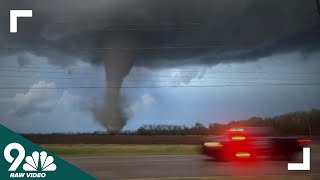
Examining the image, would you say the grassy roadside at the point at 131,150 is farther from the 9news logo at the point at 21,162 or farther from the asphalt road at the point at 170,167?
the 9news logo at the point at 21,162

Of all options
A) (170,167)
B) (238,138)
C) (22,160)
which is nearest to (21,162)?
(22,160)

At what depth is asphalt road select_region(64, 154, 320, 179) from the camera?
13.3m

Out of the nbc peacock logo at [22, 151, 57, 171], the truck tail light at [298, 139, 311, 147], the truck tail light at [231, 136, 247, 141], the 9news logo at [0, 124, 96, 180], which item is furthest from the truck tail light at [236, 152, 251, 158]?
the nbc peacock logo at [22, 151, 57, 171]

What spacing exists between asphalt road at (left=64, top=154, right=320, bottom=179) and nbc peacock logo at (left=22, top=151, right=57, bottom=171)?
62 cm

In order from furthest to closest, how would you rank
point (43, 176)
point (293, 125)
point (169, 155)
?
point (169, 155) < point (293, 125) < point (43, 176)

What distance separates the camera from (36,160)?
12516 millimetres

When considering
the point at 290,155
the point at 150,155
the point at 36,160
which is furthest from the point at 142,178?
the point at 290,155

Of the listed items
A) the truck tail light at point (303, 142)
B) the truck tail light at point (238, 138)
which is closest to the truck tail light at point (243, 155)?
the truck tail light at point (238, 138)

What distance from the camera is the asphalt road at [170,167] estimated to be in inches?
524

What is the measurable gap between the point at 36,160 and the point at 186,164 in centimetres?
365

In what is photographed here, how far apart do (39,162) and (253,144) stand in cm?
496

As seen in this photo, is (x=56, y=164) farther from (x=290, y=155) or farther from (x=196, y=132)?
(x=290, y=155)

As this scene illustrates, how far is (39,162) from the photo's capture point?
41.2 ft

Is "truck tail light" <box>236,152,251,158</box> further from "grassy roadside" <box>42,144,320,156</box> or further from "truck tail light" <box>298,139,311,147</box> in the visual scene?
"truck tail light" <box>298,139,311,147</box>
